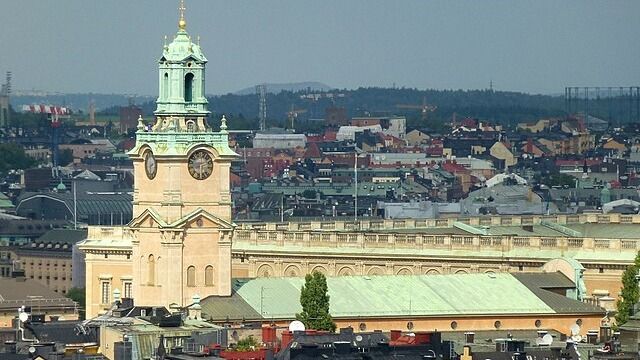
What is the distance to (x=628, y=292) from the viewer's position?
8600 centimetres

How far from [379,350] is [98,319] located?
1862cm

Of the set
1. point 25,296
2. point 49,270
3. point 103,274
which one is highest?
point 103,274

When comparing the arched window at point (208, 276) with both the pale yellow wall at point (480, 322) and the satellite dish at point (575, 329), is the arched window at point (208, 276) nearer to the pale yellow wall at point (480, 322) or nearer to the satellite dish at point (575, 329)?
the pale yellow wall at point (480, 322)

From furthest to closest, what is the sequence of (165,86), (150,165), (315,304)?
(150,165), (165,86), (315,304)

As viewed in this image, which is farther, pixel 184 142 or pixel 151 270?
pixel 151 270

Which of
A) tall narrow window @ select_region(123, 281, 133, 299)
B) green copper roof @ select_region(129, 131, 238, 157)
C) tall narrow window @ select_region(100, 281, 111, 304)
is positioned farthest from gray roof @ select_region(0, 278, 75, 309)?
green copper roof @ select_region(129, 131, 238, 157)

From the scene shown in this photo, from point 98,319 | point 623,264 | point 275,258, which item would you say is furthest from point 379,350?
point 275,258

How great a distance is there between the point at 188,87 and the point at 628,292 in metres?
11.3

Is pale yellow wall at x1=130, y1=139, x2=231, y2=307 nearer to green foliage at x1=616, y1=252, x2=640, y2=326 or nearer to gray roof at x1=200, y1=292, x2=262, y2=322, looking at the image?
gray roof at x1=200, y1=292, x2=262, y2=322

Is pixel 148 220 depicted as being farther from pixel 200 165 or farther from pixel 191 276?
pixel 191 276

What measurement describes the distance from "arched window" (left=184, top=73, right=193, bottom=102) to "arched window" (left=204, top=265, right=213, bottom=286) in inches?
151

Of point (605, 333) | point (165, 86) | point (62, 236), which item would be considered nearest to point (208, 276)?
point (165, 86)

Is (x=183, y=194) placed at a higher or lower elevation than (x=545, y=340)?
higher

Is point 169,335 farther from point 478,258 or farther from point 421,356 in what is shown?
point 478,258
